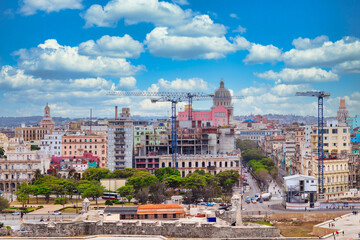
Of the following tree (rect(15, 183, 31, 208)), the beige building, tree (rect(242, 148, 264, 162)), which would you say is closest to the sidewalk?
the beige building

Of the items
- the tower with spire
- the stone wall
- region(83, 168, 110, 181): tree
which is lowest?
the stone wall

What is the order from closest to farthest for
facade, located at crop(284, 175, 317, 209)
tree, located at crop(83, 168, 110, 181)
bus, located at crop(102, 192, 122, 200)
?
facade, located at crop(284, 175, 317, 209)
bus, located at crop(102, 192, 122, 200)
tree, located at crop(83, 168, 110, 181)

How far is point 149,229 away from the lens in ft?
163

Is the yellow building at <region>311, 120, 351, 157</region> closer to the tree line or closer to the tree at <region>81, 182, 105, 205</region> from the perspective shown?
the tree line

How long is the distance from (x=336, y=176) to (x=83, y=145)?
6037cm

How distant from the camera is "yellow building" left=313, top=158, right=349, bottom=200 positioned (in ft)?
293

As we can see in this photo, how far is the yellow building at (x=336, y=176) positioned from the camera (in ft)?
293

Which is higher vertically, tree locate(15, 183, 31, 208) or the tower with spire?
the tower with spire

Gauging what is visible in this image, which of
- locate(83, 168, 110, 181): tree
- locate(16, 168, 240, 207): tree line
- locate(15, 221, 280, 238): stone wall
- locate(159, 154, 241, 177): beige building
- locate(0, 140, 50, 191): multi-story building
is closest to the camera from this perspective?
locate(15, 221, 280, 238): stone wall

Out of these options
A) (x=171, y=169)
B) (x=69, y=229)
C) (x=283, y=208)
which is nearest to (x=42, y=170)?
(x=171, y=169)

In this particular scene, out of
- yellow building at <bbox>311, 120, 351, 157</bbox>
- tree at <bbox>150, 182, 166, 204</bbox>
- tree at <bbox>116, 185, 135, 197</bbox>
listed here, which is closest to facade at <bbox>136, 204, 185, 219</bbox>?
tree at <bbox>150, 182, 166, 204</bbox>

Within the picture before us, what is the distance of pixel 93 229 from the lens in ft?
165

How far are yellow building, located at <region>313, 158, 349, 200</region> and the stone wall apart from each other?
1632 inches

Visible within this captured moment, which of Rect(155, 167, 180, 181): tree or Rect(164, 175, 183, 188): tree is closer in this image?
Rect(164, 175, 183, 188): tree
